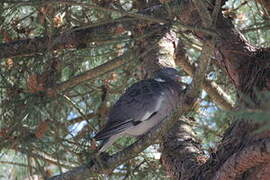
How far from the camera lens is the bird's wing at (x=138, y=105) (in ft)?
12.9

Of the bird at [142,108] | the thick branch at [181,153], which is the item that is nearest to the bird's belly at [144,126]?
the bird at [142,108]

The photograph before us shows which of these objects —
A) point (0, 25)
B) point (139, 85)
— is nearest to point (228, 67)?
point (139, 85)

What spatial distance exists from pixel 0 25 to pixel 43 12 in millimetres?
415

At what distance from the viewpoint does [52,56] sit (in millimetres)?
3396

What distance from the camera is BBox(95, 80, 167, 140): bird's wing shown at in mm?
3941

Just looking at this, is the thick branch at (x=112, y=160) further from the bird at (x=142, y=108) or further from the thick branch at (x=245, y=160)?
the bird at (x=142, y=108)

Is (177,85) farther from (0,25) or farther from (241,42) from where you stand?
(0,25)

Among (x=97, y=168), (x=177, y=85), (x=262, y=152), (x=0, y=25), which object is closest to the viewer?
(x=262, y=152)

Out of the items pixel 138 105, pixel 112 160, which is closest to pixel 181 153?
pixel 138 105

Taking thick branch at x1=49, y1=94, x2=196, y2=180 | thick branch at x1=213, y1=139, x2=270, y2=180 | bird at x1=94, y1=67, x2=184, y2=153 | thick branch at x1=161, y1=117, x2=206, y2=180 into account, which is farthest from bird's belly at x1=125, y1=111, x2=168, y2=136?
thick branch at x1=213, y1=139, x2=270, y2=180

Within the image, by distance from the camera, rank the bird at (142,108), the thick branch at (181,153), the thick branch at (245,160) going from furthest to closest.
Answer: the bird at (142,108) → the thick branch at (181,153) → the thick branch at (245,160)

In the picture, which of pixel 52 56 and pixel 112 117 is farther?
pixel 112 117

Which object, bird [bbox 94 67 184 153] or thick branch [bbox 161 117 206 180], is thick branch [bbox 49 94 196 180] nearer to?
thick branch [bbox 161 117 206 180]

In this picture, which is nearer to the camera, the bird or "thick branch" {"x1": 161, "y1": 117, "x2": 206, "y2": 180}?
"thick branch" {"x1": 161, "y1": 117, "x2": 206, "y2": 180}
